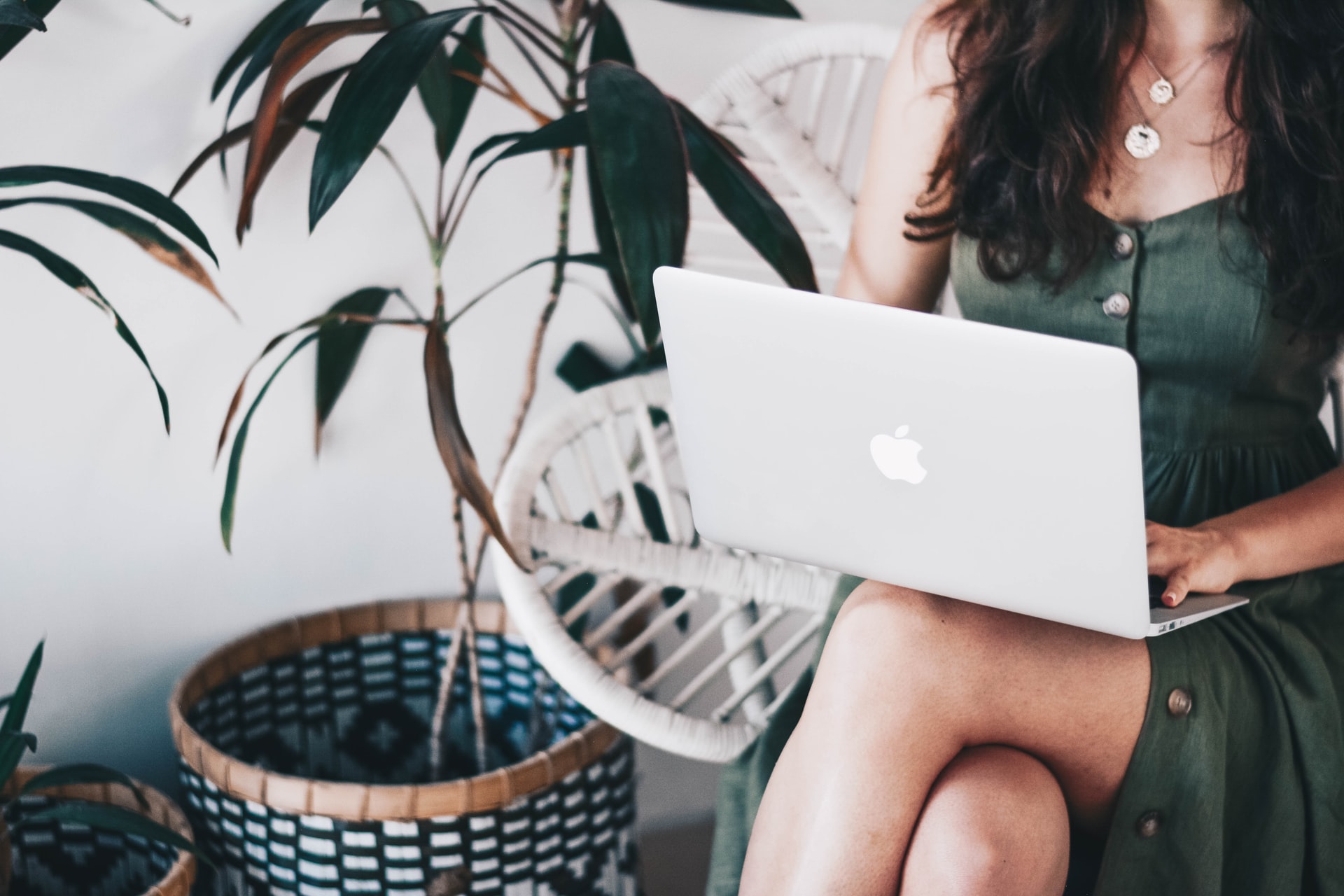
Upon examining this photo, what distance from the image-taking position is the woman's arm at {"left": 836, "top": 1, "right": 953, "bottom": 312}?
44.3 inches

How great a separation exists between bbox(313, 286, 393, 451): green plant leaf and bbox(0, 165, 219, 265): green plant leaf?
309 mm

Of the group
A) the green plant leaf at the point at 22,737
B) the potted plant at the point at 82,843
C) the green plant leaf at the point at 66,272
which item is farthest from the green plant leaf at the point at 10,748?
the green plant leaf at the point at 66,272

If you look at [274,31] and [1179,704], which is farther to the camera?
[274,31]

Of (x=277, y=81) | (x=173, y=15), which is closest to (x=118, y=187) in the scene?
(x=277, y=81)

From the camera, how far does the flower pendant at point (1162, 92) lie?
3.50ft

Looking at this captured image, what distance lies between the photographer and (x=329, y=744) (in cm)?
144

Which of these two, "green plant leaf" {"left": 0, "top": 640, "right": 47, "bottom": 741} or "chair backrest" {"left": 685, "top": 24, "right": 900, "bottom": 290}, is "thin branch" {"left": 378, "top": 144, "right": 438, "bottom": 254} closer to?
"chair backrest" {"left": 685, "top": 24, "right": 900, "bottom": 290}

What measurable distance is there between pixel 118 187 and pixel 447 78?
35 centimetres

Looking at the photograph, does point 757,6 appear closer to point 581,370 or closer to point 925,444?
point 581,370

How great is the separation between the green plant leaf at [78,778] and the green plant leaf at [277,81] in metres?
0.52

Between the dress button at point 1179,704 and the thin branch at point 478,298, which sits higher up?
the thin branch at point 478,298

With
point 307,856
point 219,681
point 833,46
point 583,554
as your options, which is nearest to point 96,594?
point 219,681

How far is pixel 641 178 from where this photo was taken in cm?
86

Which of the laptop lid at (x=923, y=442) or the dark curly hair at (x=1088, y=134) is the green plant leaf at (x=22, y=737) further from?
the dark curly hair at (x=1088, y=134)
